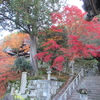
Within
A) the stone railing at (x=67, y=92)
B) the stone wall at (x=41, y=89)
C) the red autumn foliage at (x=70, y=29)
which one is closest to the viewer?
the stone railing at (x=67, y=92)

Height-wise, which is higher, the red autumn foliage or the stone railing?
the red autumn foliage

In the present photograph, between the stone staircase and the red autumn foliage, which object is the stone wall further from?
the red autumn foliage

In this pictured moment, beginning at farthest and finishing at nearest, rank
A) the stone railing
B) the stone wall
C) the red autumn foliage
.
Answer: the red autumn foliage → the stone wall → the stone railing

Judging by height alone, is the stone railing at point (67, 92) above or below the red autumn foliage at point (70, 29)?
below

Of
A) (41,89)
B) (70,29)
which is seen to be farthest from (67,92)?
(70,29)

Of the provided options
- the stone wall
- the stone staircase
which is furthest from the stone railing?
the stone wall

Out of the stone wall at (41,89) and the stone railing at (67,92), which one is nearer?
the stone railing at (67,92)

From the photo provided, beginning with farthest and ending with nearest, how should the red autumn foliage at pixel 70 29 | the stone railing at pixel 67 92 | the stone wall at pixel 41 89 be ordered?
the red autumn foliage at pixel 70 29
the stone wall at pixel 41 89
the stone railing at pixel 67 92

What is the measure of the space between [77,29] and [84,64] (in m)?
7.44

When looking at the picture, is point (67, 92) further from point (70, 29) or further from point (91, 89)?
point (70, 29)

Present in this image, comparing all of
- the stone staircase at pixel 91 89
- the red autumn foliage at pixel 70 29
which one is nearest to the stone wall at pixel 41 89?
the stone staircase at pixel 91 89

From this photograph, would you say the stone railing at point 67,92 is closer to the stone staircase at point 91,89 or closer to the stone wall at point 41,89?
the stone staircase at point 91,89

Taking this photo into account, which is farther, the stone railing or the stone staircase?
the stone staircase

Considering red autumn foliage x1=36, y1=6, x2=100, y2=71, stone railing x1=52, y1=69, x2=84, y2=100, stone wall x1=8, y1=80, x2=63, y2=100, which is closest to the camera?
stone railing x1=52, y1=69, x2=84, y2=100
